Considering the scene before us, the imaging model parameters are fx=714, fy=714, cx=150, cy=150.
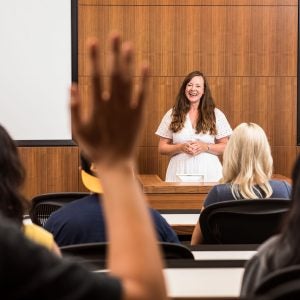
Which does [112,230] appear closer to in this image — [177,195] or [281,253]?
[281,253]

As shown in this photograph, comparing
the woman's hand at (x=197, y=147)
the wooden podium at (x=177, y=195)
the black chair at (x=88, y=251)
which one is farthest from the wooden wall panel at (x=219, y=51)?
the black chair at (x=88, y=251)

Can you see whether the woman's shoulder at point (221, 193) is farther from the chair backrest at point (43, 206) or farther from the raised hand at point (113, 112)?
the raised hand at point (113, 112)

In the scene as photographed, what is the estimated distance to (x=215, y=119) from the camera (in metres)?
6.27

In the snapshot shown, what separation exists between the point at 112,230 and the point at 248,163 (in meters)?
2.75

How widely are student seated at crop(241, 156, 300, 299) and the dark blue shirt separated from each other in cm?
111

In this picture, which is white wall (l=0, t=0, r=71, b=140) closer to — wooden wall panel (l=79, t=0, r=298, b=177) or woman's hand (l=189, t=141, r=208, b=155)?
wooden wall panel (l=79, t=0, r=298, b=177)

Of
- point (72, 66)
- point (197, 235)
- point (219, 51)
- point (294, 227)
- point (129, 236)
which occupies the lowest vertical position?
point (197, 235)

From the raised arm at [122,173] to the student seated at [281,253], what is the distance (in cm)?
63

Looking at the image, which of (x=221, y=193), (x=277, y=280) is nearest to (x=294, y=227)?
(x=277, y=280)

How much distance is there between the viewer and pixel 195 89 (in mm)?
6316

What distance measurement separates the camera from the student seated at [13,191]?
200 cm

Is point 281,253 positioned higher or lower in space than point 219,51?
lower

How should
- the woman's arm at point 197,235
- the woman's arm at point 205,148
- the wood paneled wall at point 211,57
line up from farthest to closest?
the wood paneled wall at point 211,57, the woman's arm at point 205,148, the woman's arm at point 197,235

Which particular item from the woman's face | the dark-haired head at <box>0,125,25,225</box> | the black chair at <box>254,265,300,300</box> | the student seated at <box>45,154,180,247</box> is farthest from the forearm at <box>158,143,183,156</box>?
the black chair at <box>254,265,300,300</box>
